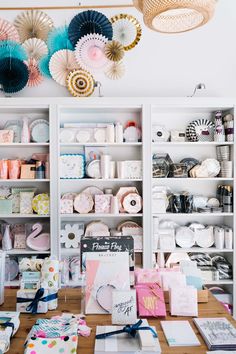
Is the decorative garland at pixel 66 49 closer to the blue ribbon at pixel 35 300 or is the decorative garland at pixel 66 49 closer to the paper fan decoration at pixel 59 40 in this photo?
the paper fan decoration at pixel 59 40

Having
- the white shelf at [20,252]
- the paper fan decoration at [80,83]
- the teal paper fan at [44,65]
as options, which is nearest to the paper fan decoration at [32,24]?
the teal paper fan at [44,65]

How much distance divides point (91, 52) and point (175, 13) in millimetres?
1677

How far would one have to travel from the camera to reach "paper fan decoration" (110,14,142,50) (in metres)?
3.27

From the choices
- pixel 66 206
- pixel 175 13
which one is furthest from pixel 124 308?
pixel 66 206

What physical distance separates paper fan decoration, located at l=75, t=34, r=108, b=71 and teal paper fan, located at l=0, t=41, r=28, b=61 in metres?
0.50

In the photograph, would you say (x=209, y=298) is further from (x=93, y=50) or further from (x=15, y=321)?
(x=93, y=50)

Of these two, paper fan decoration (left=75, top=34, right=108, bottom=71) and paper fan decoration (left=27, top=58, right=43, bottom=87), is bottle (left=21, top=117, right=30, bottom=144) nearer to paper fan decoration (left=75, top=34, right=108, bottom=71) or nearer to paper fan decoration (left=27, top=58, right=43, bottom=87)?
paper fan decoration (left=27, top=58, right=43, bottom=87)

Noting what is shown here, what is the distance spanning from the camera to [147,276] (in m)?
1.70

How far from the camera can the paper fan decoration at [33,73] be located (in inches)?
130

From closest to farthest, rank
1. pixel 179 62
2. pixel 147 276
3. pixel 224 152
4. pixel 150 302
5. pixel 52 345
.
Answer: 1. pixel 52 345
2. pixel 150 302
3. pixel 147 276
4. pixel 224 152
5. pixel 179 62

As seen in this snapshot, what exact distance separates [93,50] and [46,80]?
51 centimetres

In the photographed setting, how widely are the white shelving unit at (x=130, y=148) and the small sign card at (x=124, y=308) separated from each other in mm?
1639

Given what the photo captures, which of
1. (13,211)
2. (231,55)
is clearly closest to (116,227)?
(13,211)

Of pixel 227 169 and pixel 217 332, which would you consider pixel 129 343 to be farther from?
pixel 227 169
